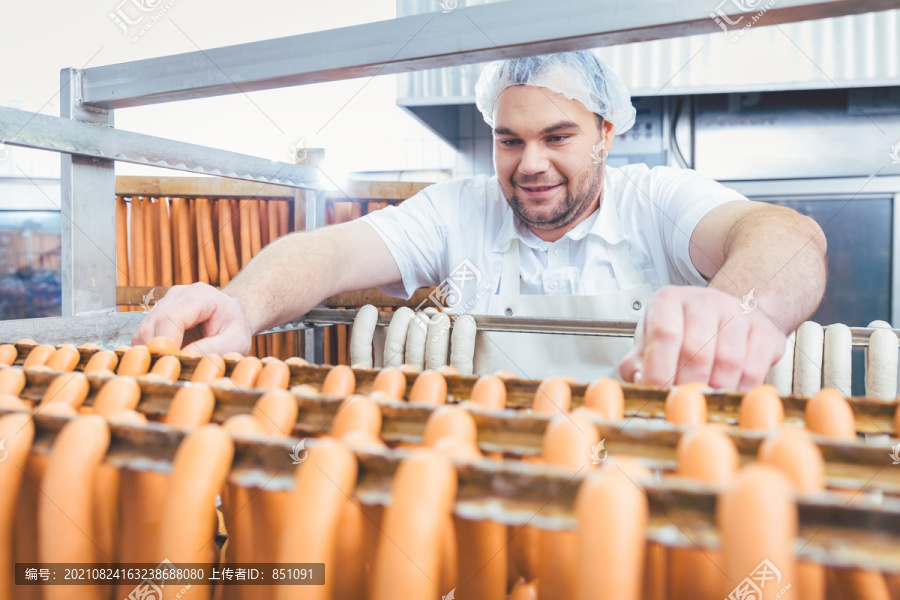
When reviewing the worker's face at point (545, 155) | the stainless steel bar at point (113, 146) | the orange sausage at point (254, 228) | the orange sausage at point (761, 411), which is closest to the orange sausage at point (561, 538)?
the orange sausage at point (761, 411)

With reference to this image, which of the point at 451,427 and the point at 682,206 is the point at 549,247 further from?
the point at 451,427

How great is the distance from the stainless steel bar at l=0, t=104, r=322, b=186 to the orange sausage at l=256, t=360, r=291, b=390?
0.65 m

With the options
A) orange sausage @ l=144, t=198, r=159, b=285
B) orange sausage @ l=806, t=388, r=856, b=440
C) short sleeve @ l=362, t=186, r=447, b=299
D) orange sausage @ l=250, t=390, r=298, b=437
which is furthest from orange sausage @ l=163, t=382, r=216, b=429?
orange sausage @ l=144, t=198, r=159, b=285

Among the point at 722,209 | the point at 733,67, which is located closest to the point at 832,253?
the point at 733,67

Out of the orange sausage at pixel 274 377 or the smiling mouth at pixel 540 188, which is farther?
the smiling mouth at pixel 540 188

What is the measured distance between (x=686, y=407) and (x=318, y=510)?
30cm

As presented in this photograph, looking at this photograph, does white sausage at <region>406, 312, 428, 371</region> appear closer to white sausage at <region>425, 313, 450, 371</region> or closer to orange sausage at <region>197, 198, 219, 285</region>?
white sausage at <region>425, 313, 450, 371</region>

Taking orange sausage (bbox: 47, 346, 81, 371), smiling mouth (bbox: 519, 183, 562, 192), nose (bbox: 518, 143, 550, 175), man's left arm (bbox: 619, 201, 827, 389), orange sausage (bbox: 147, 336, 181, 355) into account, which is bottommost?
orange sausage (bbox: 47, 346, 81, 371)

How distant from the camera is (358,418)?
0.43 meters

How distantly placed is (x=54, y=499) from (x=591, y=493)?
373 millimetres

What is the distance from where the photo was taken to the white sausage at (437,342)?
1.21 meters

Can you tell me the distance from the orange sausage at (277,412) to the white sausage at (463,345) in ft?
2.28

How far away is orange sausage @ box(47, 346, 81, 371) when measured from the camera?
2.30 feet

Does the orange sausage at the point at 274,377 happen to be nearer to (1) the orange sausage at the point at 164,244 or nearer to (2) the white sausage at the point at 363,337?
(2) the white sausage at the point at 363,337
